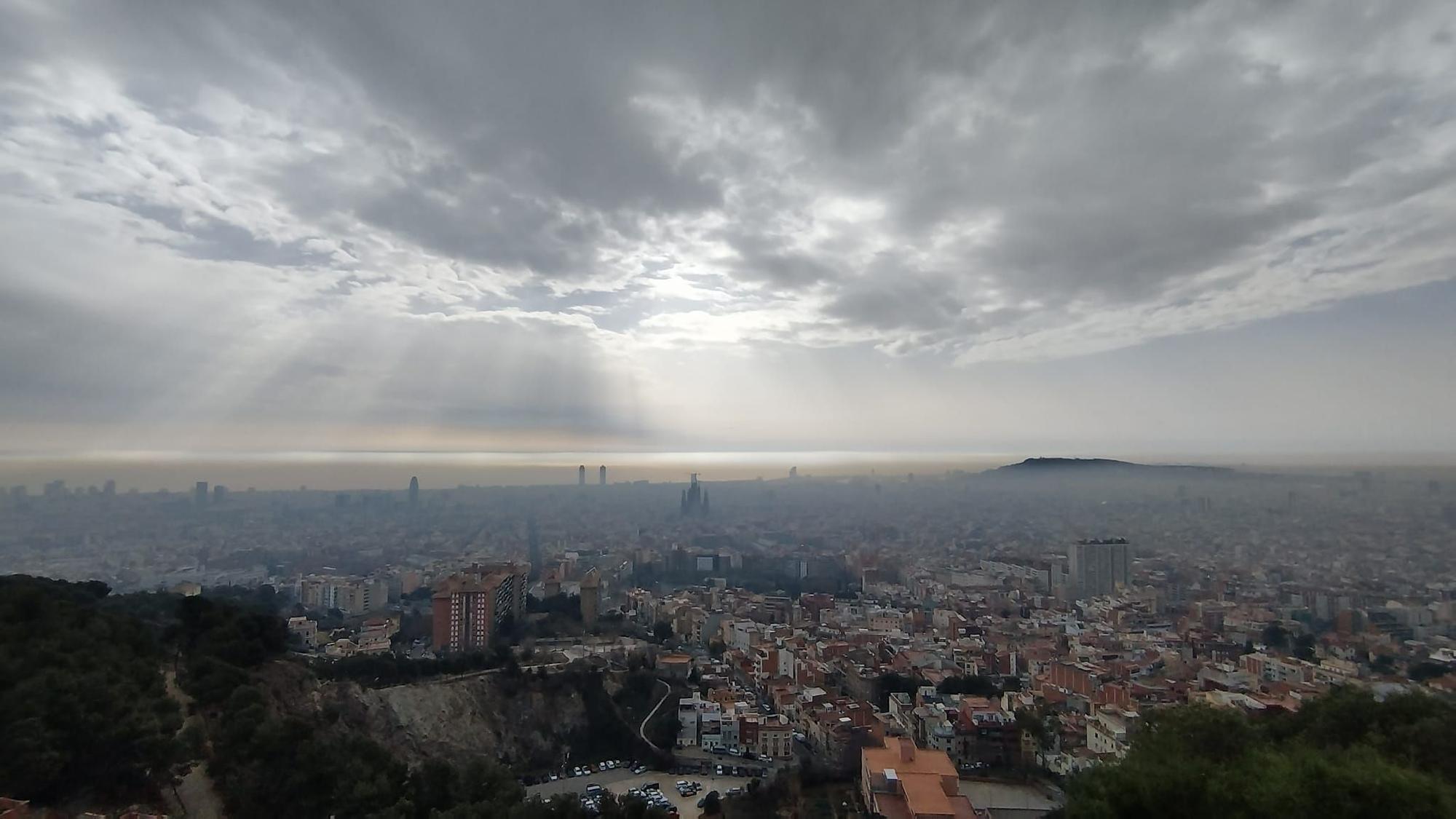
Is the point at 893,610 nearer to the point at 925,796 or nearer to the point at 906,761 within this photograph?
the point at 906,761

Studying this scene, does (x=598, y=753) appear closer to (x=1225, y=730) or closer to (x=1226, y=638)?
(x=1225, y=730)

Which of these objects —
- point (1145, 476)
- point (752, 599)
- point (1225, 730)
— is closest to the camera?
point (1225, 730)

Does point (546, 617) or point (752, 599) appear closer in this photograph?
point (546, 617)

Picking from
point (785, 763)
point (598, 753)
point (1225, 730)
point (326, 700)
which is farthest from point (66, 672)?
point (1225, 730)

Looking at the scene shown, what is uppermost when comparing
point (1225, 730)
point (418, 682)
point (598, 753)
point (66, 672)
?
point (66, 672)

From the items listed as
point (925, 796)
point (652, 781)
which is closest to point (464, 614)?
point (652, 781)

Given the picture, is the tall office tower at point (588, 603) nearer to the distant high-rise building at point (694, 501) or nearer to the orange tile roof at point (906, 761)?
the orange tile roof at point (906, 761)

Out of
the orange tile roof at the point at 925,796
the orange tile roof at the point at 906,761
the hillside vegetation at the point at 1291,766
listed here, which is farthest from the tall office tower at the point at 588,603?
the hillside vegetation at the point at 1291,766
